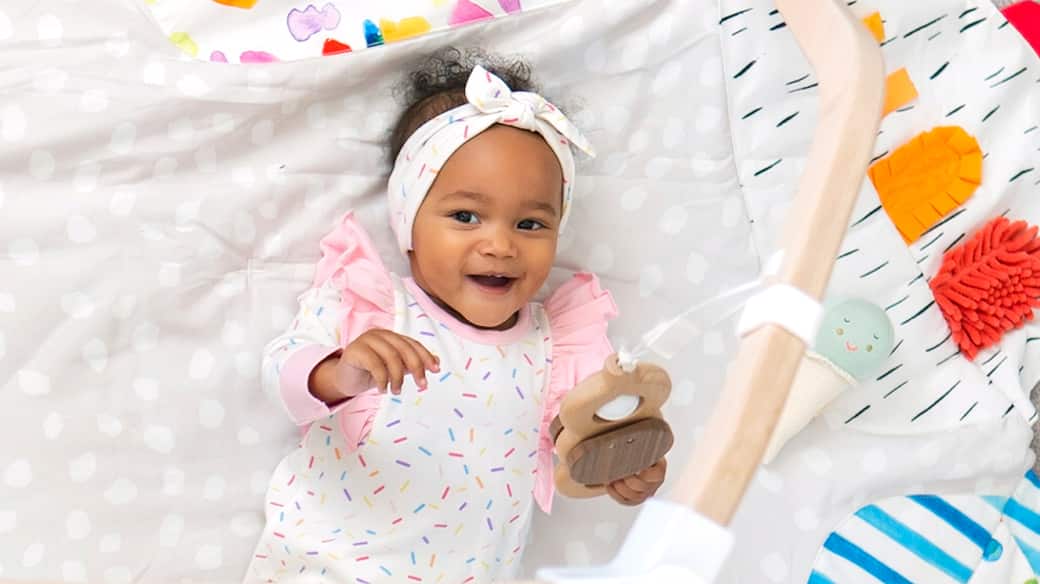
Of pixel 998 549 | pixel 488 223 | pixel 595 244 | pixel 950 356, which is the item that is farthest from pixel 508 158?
pixel 998 549

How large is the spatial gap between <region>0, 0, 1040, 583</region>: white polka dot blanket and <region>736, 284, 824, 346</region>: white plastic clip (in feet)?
1.82

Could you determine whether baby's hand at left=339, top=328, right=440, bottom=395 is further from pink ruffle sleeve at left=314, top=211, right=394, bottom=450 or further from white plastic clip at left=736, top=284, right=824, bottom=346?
white plastic clip at left=736, top=284, right=824, bottom=346

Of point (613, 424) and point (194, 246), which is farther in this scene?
point (194, 246)

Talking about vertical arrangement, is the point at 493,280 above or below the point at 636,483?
above

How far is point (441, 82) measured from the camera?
3.72 feet

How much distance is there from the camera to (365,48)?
115cm

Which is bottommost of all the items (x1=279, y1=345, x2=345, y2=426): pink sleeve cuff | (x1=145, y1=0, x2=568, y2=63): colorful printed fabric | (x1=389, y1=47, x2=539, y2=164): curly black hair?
(x1=279, y1=345, x2=345, y2=426): pink sleeve cuff

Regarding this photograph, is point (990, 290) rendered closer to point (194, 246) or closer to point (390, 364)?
point (390, 364)

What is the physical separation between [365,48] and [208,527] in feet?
1.65

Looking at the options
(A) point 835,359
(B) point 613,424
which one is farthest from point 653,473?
(A) point 835,359

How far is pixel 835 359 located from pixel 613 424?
1.40ft

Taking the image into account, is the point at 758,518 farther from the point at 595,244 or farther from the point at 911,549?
the point at 595,244

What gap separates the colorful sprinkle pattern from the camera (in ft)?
3.36

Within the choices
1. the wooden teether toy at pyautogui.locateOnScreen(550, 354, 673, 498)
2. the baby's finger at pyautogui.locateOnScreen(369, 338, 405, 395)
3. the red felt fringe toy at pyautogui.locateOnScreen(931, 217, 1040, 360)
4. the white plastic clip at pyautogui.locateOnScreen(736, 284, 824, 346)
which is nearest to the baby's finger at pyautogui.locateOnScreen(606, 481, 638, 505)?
the wooden teether toy at pyautogui.locateOnScreen(550, 354, 673, 498)
